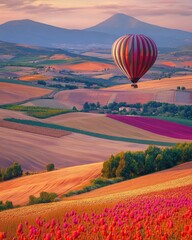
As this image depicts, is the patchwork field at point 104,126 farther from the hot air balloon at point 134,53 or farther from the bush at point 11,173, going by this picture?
the bush at point 11,173

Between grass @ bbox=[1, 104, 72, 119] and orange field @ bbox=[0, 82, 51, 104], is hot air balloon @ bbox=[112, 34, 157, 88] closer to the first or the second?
grass @ bbox=[1, 104, 72, 119]

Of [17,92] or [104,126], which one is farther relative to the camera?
[17,92]

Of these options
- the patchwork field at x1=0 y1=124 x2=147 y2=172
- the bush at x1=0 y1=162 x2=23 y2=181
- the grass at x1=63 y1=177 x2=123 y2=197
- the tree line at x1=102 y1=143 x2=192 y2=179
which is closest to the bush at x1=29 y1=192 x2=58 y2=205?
the grass at x1=63 y1=177 x2=123 y2=197

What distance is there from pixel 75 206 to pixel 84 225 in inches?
116

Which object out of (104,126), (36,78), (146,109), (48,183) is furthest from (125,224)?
(36,78)

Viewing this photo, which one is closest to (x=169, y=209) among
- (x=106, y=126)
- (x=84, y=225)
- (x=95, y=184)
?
(x=84, y=225)

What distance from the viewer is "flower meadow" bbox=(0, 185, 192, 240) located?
63.8 feet

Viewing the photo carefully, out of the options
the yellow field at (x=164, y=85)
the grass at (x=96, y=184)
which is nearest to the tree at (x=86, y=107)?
the yellow field at (x=164, y=85)

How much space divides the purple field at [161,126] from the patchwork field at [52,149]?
31.1 feet

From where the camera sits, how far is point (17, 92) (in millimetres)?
115312

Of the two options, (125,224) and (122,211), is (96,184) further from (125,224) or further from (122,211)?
(125,224)

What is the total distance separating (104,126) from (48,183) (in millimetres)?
37630

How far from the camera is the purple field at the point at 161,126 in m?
75.9

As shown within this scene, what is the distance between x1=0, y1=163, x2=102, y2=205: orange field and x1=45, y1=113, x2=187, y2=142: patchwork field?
89.2 feet
